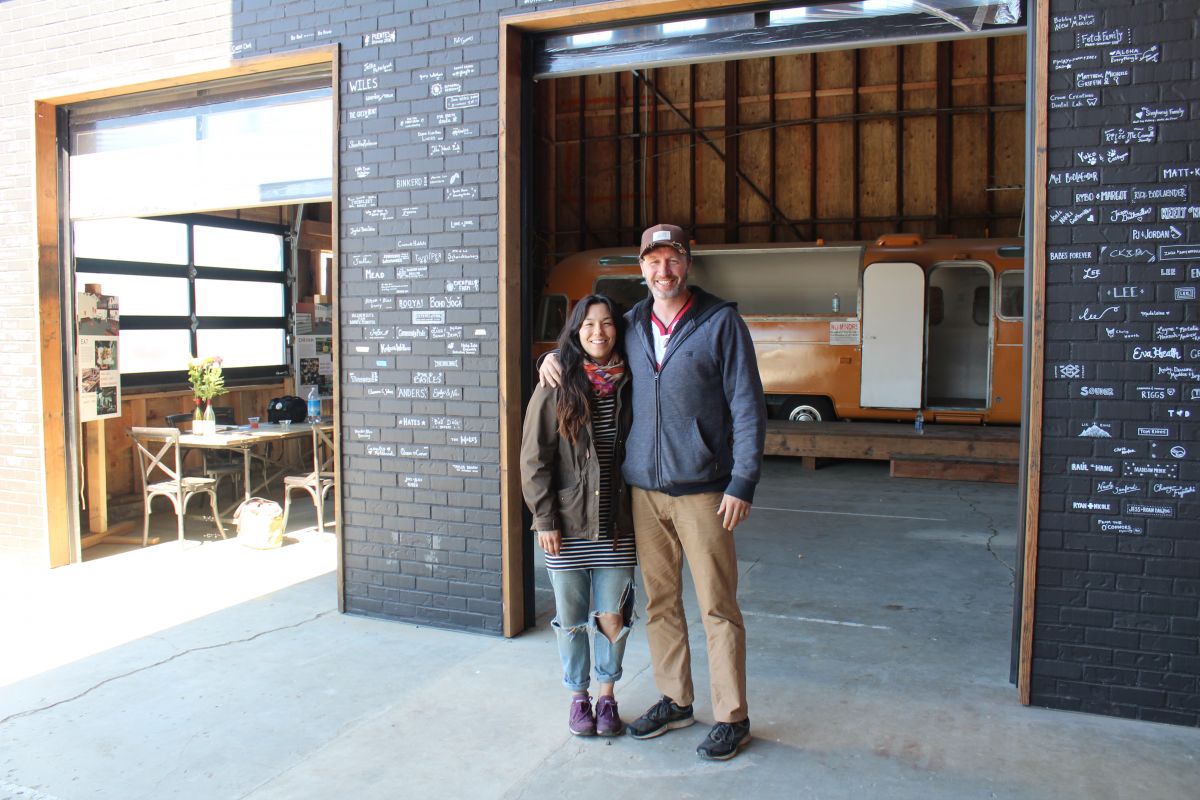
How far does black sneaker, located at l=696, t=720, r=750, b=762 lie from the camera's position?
132 inches

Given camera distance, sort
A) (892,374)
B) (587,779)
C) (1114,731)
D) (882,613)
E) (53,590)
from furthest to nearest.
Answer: (892,374) → (53,590) → (882,613) → (1114,731) → (587,779)

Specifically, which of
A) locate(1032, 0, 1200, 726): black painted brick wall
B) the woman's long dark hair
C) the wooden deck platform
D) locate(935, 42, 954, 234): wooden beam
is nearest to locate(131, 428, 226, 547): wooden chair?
the woman's long dark hair

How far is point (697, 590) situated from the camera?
344 cm

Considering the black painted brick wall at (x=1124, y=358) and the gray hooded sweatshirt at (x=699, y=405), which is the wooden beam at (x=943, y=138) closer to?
the black painted brick wall at (x=1124, y=358)

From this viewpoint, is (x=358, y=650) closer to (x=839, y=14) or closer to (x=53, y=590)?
(x=53, y=590)

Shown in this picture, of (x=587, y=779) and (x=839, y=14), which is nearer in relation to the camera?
(x=587, y=779)

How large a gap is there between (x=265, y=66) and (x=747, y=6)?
2813 mm

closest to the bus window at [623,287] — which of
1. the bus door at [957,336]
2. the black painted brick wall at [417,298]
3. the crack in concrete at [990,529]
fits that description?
the bus door at [957,336]

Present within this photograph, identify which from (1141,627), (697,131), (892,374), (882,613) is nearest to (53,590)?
(882,613)

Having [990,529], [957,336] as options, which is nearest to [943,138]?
[957,336]

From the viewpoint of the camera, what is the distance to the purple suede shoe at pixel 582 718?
11.7ft

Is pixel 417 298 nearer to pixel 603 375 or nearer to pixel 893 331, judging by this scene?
pixel 603 375

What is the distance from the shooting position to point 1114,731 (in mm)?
3576

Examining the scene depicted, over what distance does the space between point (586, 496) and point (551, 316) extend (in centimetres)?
1013
